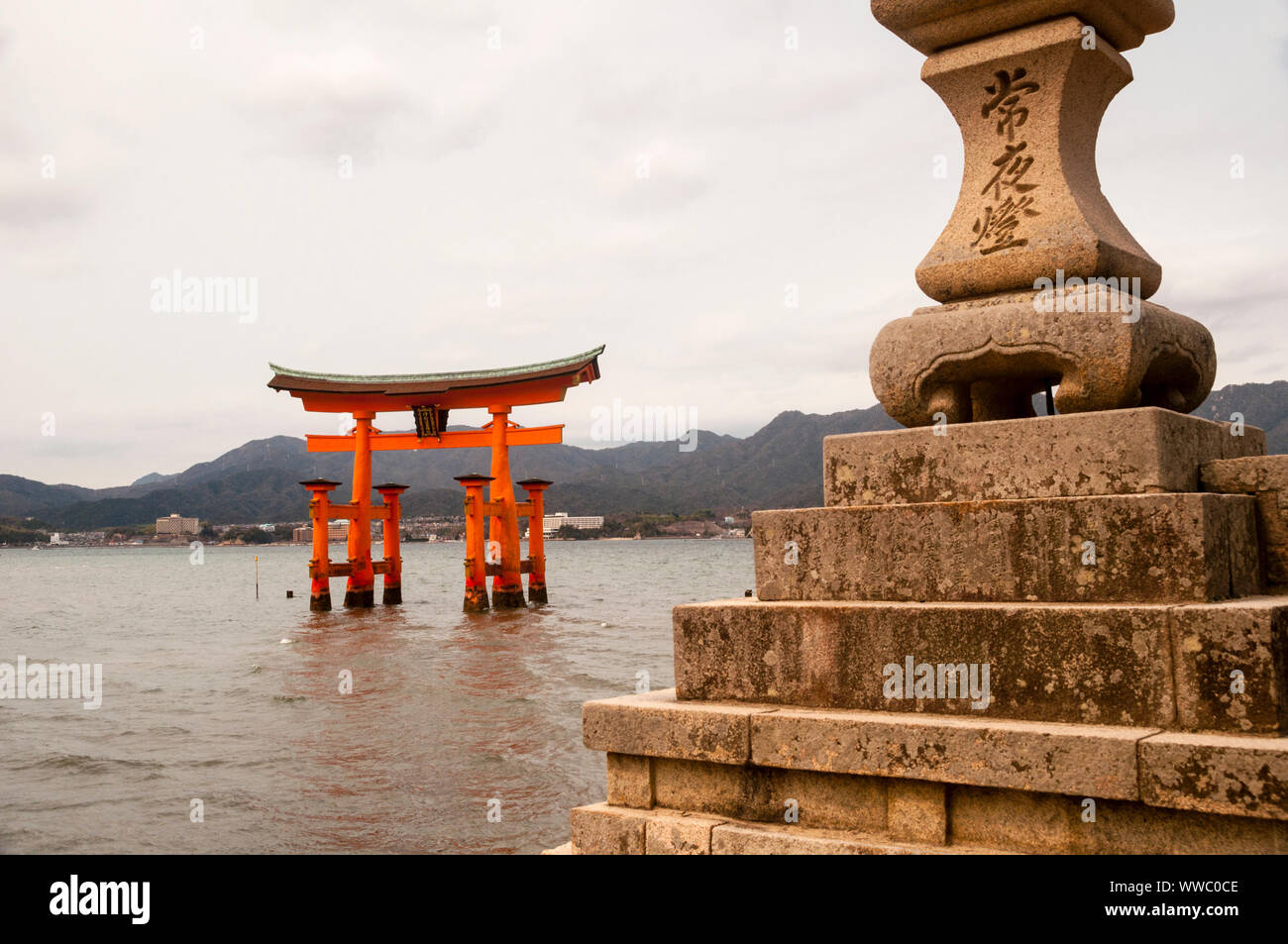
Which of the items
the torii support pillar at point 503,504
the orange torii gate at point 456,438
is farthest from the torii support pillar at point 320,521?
the torii support pillar at point 503,504

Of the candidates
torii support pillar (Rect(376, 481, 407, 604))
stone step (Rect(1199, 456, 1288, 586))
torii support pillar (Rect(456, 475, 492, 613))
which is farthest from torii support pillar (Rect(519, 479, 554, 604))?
stone step (Rect(1199, 456, 1288, 586))

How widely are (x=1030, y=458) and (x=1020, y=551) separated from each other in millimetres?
373

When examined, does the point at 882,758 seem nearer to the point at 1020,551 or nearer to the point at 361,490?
the point at 1020,551

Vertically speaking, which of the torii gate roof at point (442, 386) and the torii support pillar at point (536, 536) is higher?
the torii gate roof at point (442, 386)

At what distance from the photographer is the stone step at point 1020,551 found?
2916 mm

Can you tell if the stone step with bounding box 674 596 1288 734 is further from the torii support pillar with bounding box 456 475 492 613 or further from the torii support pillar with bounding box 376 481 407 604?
the torii support pillar with bounding box 376 481 407 604

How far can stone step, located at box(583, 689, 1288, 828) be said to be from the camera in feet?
8.38

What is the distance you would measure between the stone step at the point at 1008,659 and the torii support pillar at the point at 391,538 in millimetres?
25550

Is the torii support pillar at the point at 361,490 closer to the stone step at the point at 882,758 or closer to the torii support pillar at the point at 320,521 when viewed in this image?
the torii support pillar at the point at 320,521

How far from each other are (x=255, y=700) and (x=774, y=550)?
13461 millimetres

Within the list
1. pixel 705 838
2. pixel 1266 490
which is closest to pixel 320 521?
pixel 705 838

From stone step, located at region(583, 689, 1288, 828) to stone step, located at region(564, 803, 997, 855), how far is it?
0.06m

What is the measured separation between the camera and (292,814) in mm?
8023
